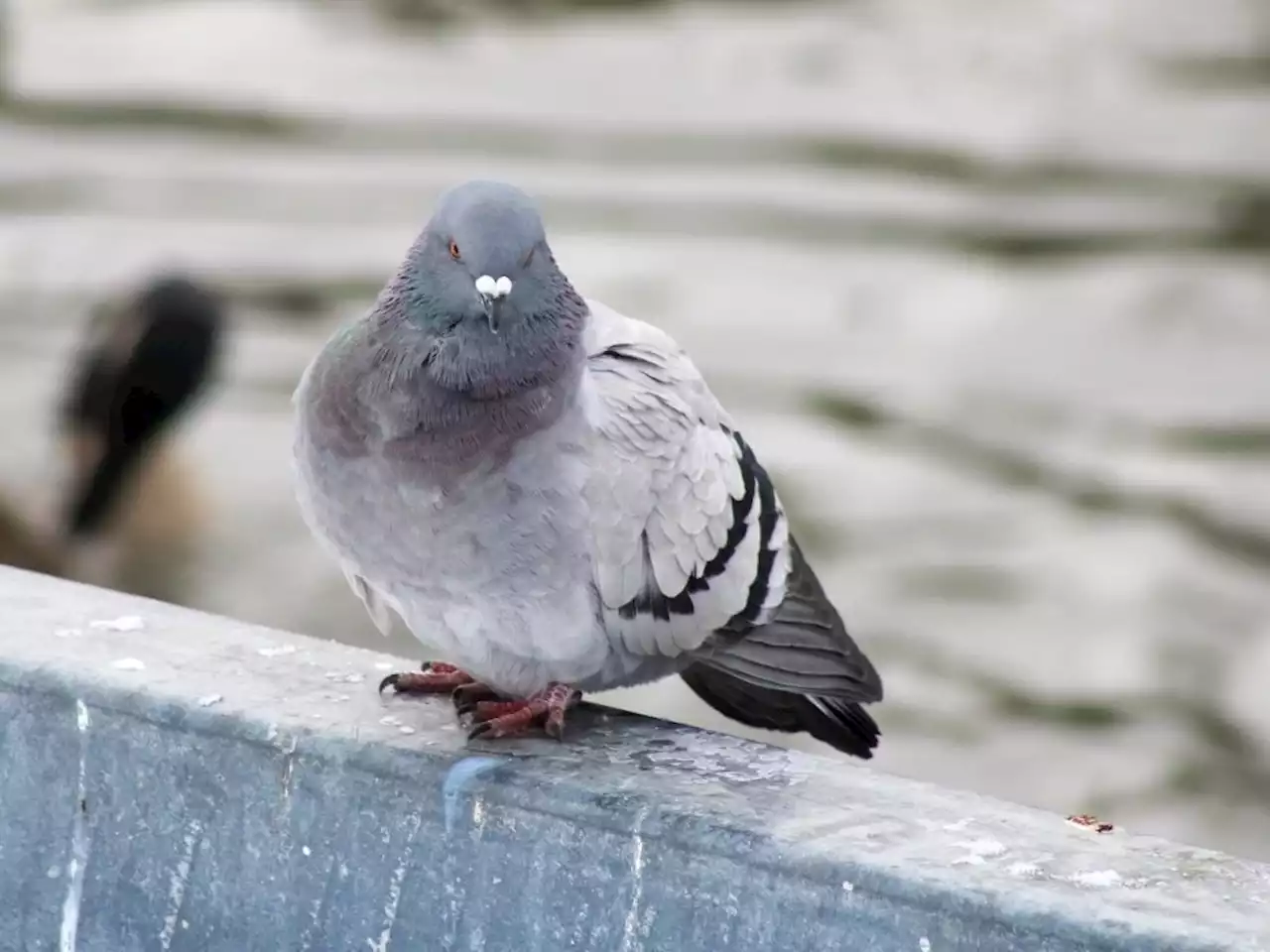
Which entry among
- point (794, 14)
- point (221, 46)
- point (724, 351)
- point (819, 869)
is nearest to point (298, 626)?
→ point (724, 351)

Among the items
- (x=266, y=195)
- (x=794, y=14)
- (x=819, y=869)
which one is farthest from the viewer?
(x=794, y=14)

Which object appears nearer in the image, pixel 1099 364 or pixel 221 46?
pixel 1099 364

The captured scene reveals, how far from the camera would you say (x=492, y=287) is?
262cm

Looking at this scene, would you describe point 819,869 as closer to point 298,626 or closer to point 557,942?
point 557,942

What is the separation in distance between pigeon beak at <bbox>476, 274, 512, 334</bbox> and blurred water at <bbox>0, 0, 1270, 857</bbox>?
365cm

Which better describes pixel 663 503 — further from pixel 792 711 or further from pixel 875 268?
pixel 875 268

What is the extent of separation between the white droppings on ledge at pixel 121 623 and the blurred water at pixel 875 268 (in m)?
3.41

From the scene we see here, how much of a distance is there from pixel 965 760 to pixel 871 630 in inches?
32.7

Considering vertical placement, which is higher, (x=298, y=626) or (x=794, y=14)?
(x=794, y=14)

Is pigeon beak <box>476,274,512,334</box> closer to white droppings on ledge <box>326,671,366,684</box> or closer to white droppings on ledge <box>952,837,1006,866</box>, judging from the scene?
white droppings on ledge <box>326,671,366,684</box>

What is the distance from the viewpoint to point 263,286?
31.2 feet

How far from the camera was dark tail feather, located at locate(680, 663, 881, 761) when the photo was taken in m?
3.19

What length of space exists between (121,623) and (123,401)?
457 centimetres

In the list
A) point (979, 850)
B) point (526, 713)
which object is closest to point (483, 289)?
point (526, 713)
